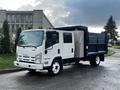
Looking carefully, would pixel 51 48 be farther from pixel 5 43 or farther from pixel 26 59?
pixel 5 43

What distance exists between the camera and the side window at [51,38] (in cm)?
1240

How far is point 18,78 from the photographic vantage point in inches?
468

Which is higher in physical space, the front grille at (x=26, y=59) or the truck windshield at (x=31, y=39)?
the truck windshield at (x=31, y=39)

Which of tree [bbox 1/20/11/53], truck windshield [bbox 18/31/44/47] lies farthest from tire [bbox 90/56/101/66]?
tree [bbox 1/20/11/53]

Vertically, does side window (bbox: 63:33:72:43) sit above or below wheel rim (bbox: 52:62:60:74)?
above

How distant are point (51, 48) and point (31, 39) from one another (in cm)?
111

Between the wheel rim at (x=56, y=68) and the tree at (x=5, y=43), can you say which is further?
the tree at (x=5, y=43)

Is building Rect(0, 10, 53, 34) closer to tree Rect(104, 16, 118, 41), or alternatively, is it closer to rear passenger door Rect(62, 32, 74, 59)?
tree Rect(104, 16, 118, 41)

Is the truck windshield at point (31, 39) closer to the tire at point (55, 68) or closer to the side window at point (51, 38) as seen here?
the side window at point (51, 38)

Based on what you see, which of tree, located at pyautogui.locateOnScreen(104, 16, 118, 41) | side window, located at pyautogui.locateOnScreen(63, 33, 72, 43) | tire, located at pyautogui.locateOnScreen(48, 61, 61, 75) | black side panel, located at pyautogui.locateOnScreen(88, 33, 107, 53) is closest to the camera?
tire, located at pyautogui.locateOnScreen(48, 61, 61, 75)

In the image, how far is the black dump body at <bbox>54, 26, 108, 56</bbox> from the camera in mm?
15859

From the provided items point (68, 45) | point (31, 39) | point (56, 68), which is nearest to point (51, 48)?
point (31, 39)

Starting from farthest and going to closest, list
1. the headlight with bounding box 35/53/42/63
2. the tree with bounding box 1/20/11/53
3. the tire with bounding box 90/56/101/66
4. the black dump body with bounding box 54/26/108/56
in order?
the tree with bounding box 1/20/11/53
the tire with bounding box 90/56/101/66
the black dump body with bounding box 54/26/108/56
the headlight with bounding box 35/53/42/63

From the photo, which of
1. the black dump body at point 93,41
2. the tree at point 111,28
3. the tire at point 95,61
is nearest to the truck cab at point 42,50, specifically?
the black dump body at point 93,41
